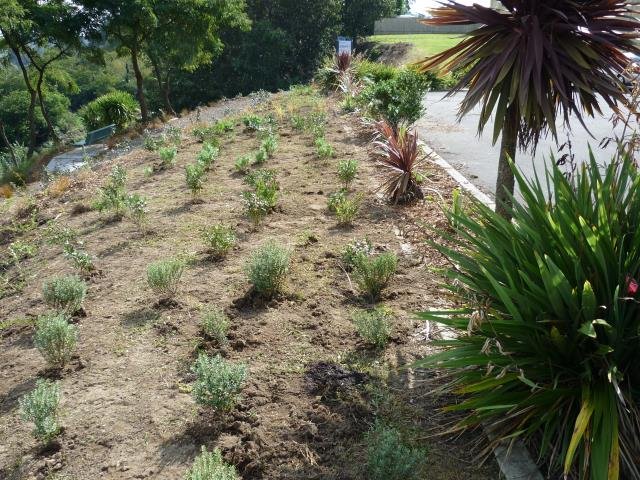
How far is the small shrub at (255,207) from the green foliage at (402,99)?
4.23 metres

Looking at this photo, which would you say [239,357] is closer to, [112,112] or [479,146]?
[479,146]

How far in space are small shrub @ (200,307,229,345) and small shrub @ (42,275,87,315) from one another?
4.14ft

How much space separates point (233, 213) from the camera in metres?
6.76

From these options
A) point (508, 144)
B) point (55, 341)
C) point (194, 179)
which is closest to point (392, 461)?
point (55, 341)

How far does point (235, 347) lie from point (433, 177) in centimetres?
472

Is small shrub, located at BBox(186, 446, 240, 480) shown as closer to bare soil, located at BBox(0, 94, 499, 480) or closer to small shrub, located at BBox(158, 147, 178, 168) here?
bare soil, located at BBox(0, 94, 499, 480)

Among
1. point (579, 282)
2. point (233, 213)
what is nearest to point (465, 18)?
point (579, 282)

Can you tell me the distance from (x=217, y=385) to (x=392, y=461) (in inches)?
42.5

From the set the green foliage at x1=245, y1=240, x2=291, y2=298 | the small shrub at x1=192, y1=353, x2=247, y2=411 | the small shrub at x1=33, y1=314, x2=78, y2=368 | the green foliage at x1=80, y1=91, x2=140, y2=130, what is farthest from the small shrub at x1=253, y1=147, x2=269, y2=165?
the green foliage at x1=80, y1=91, x2=140, y2=130

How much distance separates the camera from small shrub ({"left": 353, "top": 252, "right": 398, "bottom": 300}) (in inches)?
173

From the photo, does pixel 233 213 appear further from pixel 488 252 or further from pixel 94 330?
pixel 488 252

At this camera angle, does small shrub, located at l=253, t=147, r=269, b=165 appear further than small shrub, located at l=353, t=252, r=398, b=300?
Yes

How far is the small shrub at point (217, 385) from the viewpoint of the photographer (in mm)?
3070

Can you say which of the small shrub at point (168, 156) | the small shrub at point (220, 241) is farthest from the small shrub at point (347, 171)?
the small shrub at point (168, 156)
